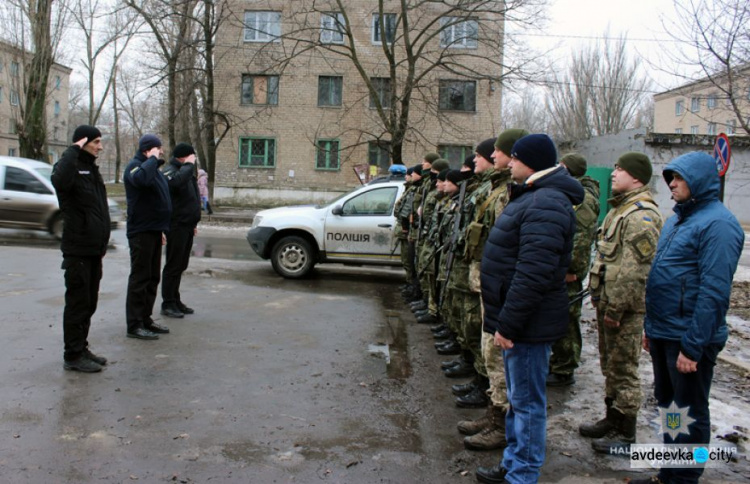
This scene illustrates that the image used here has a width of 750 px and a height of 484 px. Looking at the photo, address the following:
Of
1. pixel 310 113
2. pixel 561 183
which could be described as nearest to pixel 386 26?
pixel 310 113

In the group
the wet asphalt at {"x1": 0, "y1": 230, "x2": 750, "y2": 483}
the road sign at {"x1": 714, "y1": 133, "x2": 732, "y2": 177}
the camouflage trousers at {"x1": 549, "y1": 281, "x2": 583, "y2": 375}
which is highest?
the road sign at {"x1": 714, "y1": 133, "x2": 732, "y2": 177}

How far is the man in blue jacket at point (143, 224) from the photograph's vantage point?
5.99 meters

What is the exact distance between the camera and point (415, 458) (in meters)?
3.71

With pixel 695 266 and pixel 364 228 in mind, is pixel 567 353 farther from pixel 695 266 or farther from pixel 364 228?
pixel 364 228

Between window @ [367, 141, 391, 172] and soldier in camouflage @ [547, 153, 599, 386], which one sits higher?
window @ [367, 141, 391, 172]

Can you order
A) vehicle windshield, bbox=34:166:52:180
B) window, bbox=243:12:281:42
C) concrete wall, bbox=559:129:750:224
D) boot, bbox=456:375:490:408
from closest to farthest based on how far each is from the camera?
boot, bbox=456:375:490:408 < vehicle windshield, bbox=34:166:52:180 < concrete wall, bbox=559:129:750:224 < window, bbox=243:12:281:42

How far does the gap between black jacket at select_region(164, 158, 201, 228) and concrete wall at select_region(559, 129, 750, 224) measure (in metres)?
20.6

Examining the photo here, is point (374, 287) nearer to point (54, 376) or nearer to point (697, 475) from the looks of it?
point (54, 376)

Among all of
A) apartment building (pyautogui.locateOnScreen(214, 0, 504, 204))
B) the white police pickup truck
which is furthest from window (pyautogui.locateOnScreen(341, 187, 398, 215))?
apartment building (pyautogui.locateOnScreen(214, 0, 504, 204))

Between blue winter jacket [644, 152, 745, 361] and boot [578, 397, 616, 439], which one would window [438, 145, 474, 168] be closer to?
boot [578, 397, 616, 439]

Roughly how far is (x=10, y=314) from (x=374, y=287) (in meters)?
5.19

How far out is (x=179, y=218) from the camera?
22.5 ft

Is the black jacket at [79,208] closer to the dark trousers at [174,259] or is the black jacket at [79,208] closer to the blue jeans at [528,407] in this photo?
the dark trousers at [174,259]

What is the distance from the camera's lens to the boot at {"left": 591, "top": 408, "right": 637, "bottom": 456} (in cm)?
384
